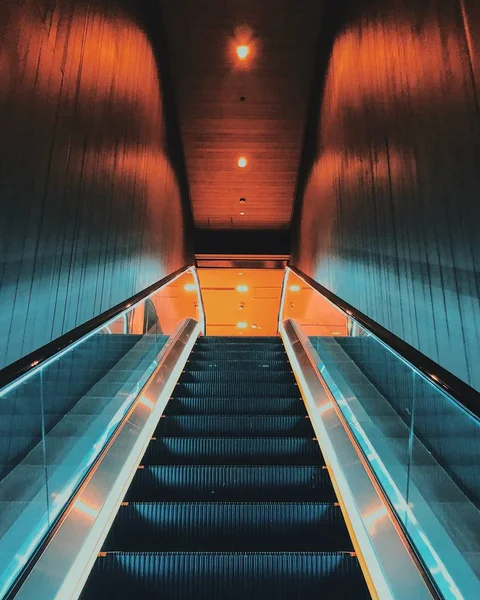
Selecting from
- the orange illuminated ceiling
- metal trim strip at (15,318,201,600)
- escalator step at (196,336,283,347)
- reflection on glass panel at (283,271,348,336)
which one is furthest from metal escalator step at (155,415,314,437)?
the orange illuminated ceiling

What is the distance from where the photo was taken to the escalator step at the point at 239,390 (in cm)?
481

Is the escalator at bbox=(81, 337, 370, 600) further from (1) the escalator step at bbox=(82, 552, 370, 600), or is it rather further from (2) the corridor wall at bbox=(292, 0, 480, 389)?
(2) the corridor wall at bbox=(292, 0, 480, 389)

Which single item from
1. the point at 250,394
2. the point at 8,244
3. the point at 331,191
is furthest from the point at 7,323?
the point at 331,191

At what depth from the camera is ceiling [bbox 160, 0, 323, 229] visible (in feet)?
22.6

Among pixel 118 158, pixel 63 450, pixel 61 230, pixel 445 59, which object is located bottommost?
pixel 63 450

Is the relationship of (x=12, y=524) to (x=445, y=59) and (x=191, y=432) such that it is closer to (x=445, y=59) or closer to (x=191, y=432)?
(x=191, y=432)

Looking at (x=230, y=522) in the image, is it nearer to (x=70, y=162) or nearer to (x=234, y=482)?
(x=234, y=482)

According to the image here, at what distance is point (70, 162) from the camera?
3.65 metres

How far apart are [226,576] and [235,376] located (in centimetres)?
292

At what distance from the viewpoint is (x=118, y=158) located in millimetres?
4996

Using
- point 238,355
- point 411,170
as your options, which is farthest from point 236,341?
point 411,170

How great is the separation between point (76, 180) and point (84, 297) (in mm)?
948

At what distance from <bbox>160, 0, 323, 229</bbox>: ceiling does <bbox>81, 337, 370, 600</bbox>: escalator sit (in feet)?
18.3

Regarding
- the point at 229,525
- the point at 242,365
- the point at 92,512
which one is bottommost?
the point at 229,525
